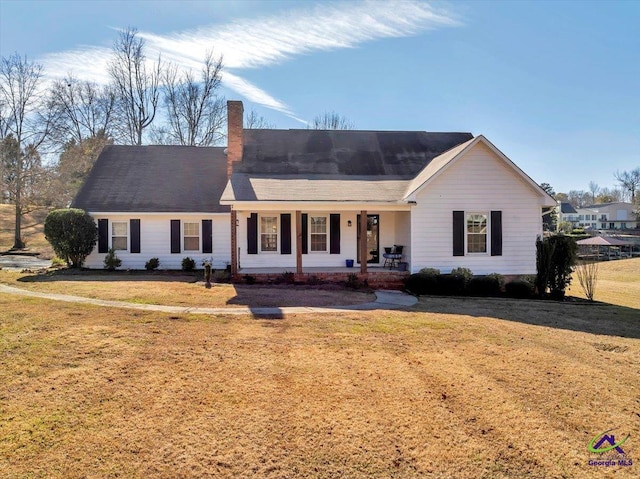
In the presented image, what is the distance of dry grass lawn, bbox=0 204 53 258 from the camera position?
91.9 ft

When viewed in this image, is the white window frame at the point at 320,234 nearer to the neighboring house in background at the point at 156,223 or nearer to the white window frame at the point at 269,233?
the white window frame at the point at 269,233

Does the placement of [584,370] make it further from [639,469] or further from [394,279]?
[394,279]

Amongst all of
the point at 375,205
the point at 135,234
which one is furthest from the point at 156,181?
the point at 375,205

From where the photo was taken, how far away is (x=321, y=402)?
4477 millimetres

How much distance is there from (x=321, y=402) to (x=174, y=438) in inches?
62.4

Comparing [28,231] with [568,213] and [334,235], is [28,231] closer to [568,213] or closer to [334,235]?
[334,235]

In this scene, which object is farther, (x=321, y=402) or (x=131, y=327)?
(x=131, y=327)

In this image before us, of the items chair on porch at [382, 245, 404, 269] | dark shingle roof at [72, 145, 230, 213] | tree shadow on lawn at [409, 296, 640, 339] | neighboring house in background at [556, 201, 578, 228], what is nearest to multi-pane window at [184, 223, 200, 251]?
dark shingle roof at [72, 145, 230, 213]

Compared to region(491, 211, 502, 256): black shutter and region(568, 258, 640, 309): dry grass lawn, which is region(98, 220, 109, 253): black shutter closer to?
region(491, 211, 502, 256): black shutter

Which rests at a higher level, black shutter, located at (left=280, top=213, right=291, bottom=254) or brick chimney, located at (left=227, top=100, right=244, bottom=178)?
brick chimney, located at (left=227, top=100, right=244, bottom=178)

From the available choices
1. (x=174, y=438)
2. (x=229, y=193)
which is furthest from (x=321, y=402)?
(x=229, y=193)

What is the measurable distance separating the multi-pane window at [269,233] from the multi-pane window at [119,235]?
640 cm

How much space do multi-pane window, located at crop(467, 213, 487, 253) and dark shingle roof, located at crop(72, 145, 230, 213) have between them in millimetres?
9989

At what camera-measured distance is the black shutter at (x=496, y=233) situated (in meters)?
14.2
